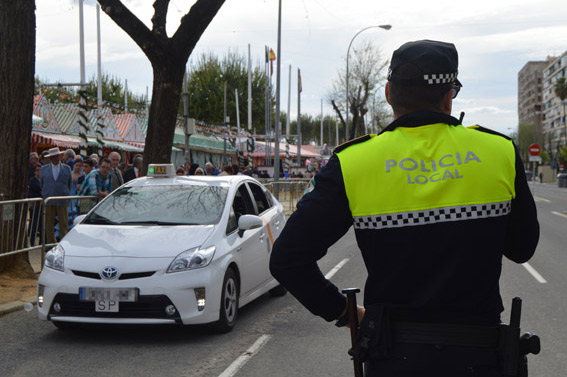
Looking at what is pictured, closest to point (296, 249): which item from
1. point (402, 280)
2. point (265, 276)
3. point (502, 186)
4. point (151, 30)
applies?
point (402, 280)

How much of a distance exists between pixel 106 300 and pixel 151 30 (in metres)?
7.64

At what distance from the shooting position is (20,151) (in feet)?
35.0

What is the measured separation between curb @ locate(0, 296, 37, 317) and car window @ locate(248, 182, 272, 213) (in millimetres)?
2864

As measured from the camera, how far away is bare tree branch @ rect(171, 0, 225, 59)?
1352 cm

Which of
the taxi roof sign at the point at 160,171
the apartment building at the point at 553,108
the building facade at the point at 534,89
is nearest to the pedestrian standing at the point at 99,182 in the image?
the taxi roof sign at the point at 160,171

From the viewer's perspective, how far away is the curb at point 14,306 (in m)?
8.38

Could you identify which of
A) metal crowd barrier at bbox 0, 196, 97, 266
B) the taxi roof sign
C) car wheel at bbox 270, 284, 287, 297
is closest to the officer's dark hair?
the taxi roof sign

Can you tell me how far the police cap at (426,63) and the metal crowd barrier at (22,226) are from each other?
889 cm

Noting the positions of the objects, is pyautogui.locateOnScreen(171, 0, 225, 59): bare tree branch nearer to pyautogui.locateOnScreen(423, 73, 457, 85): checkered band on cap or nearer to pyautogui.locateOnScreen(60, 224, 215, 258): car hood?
pyautogui.locateOnScreen(60, 224, 215, 258): car hood

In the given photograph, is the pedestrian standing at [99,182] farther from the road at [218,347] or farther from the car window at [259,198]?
the road at [218,347]

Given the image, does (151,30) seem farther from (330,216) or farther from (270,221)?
(330,216)

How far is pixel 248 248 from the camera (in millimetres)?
8250

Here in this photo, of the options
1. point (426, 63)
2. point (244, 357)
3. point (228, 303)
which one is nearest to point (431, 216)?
point (426, 63)

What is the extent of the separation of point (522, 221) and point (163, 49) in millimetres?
11622
